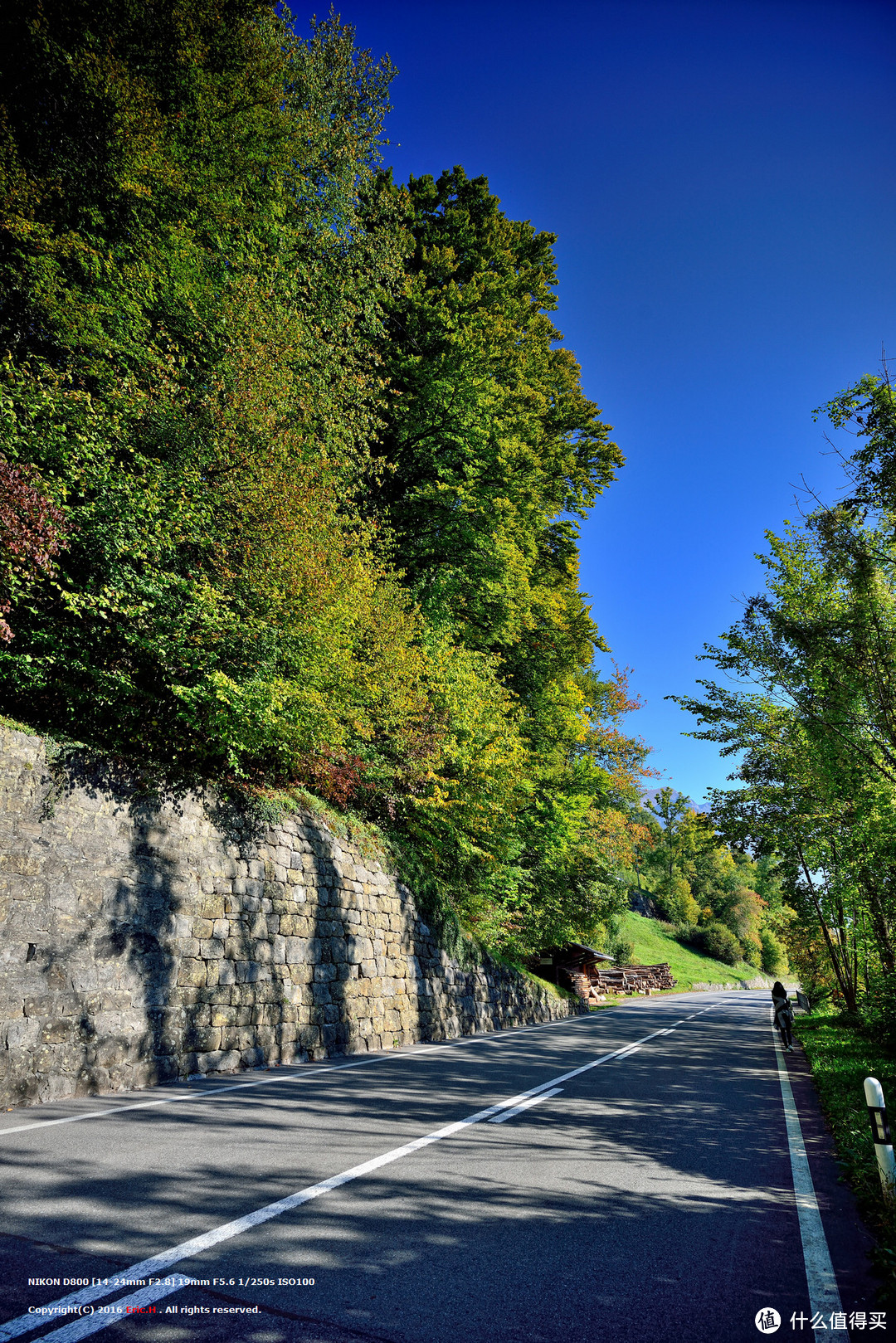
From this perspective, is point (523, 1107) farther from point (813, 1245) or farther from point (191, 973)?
point (191, 973)

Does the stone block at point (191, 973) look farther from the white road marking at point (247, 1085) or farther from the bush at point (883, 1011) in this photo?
the bush at point (883, 1011)

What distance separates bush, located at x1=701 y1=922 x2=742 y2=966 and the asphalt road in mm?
70172

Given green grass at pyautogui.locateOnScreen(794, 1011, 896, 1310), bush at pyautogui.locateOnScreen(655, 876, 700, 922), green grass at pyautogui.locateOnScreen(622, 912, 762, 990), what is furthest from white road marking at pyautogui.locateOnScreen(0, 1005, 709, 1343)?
bush at pyautogui.locateOnScreen(655, 876, 700, 922)

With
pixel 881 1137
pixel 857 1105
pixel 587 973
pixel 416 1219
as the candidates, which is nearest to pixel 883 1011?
pixel 857 1105

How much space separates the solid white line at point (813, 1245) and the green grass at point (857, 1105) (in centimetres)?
22

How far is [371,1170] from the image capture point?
13.6 feet

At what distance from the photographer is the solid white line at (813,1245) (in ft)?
9.25

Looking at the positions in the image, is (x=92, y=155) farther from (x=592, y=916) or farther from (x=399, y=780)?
(x=592, y=916)

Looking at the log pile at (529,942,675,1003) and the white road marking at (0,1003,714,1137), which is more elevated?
the white road marking at (0,1003,714,1137)

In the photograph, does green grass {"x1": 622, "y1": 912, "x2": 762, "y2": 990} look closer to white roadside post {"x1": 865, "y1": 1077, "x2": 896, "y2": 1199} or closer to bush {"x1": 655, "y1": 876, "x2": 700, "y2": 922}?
bush {"x1": 655, "y1": 876, "x2": 700, "y2": 922}

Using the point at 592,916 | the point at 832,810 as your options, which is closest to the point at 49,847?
the point at 832,810

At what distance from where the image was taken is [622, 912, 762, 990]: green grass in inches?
2192

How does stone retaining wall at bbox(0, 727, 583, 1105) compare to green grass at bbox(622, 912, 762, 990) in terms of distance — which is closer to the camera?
stone retaining wall at bbox(0, 727, 583, 1105)

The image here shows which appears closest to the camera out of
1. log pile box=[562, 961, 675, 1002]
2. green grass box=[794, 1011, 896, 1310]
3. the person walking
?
green grass box=[794, 1011, 896, 1310]
